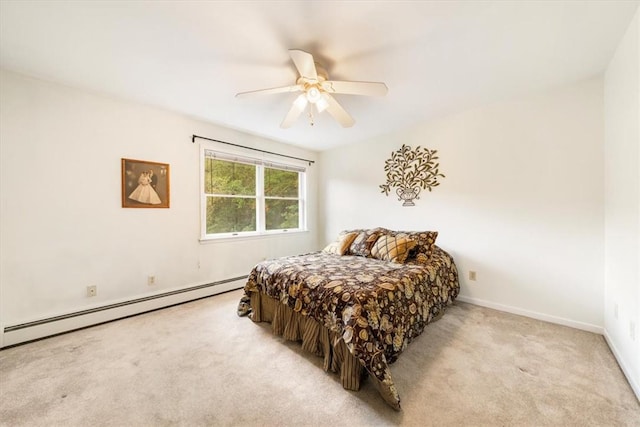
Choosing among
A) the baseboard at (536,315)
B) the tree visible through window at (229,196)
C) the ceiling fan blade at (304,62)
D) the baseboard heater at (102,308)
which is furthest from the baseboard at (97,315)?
the baseboard at (536,315)

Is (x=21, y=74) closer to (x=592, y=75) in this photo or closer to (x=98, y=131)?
(x=98, y=131)

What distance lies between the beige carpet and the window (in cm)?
166

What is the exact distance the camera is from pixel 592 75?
223cm

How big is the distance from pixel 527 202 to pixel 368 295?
2.21m

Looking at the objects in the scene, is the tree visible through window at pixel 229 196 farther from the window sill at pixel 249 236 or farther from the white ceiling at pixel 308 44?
the white ceiling at pixel 308 44

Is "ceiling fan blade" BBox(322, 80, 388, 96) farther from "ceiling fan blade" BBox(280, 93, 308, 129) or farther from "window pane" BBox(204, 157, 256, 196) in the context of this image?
"window pane" BBox(204, 157, 256, 196)

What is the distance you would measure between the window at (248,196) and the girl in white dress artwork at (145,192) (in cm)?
59

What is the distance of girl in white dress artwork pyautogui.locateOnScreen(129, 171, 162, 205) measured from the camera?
9.14 feet

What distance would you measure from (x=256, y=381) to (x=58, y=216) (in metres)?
2.45

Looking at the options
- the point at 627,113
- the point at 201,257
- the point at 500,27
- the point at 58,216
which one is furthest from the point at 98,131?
the point at 627,113

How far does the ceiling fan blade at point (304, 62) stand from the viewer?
156 cm

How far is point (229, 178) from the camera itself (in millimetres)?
3678

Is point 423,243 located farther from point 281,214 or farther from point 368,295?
point 281,214

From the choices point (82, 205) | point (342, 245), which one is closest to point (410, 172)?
point (342, 245)
